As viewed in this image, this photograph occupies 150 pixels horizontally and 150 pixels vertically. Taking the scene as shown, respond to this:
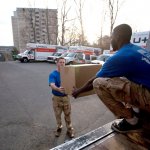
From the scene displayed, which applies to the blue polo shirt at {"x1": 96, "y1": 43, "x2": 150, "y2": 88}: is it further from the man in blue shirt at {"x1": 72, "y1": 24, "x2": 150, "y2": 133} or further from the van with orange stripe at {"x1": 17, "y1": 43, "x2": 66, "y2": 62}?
the van with orange stripe at {"x1": 17, "y1": 43, "x2": 66, "y2": 62}

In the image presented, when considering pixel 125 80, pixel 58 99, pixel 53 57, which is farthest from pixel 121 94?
pixel 53 57

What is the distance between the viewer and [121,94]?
1.94 m

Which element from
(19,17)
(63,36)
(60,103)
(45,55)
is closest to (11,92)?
(60,103)

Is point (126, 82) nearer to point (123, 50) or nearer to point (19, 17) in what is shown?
point (123, 50)

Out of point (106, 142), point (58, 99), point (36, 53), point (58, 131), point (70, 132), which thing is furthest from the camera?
point (36, 53)

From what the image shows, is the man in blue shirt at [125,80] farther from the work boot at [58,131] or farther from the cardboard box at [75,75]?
the work boot at [58,131]

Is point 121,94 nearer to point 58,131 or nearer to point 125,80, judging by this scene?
point 125,80

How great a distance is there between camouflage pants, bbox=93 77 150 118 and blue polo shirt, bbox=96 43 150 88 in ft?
0.25

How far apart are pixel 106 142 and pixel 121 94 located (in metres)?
0.56

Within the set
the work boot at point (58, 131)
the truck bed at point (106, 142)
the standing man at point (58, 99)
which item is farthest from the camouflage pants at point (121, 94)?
the work boot at point (58, 131)

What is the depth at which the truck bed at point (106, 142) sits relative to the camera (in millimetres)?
1796

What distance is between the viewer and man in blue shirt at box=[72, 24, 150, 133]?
1.79 meters

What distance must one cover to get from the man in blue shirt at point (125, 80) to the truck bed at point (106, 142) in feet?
0.46

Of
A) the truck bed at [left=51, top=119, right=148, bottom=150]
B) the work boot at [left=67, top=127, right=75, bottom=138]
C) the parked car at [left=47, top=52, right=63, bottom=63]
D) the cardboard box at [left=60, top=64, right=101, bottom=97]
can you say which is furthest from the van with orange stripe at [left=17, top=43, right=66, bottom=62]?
A: the truck bed at [left=51, top=119, right=148, bottom=150]
